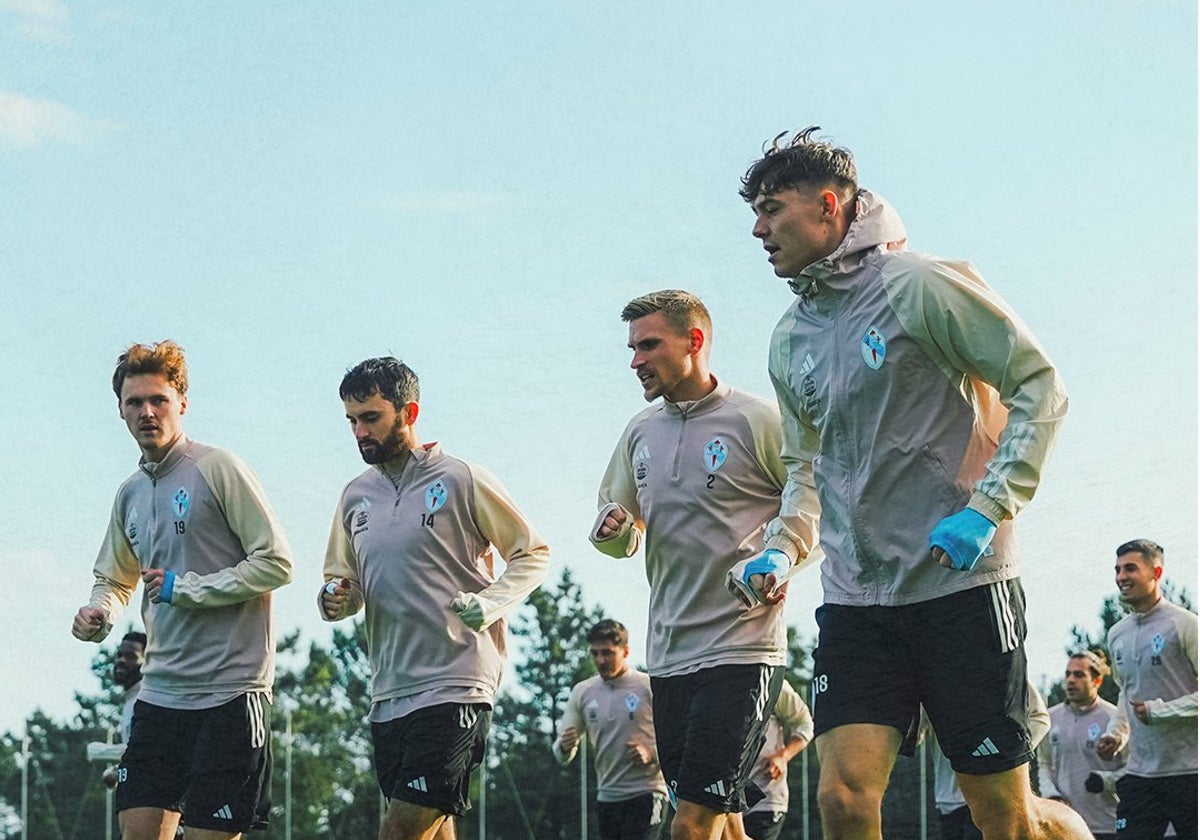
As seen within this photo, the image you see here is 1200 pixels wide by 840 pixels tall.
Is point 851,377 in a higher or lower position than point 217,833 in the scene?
higher

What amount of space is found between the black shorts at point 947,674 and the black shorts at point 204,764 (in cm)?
341

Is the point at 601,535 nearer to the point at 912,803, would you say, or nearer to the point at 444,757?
the point at 444,757

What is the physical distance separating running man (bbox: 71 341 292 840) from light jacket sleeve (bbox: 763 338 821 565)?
292 centimetres

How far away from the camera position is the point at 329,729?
49000 millimetres

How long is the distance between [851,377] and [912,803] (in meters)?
23.8

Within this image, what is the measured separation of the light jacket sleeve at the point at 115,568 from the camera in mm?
8859

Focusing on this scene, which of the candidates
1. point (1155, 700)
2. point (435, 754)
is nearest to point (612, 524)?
point (435, 754)

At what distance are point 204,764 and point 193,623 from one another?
636mm

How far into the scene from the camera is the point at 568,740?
48.5 ft

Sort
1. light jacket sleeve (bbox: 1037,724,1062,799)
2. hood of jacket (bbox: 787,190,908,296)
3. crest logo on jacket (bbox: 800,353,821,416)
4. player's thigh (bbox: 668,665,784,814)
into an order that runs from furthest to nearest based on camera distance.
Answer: light jacket sleeve (bbox: 1037,724,1062,799), player's thigh (bbox: 668,665,784,814), crest logo on jacket (bbox: 800,353,821,416), hood of jacket (bbox: 787,190,908,296)

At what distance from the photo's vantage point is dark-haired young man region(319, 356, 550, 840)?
7797mm

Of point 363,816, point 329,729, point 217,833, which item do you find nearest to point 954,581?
point 217,833

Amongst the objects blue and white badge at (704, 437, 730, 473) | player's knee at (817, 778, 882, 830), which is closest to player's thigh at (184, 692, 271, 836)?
blue and white badge at (704, 437, 730, 473)

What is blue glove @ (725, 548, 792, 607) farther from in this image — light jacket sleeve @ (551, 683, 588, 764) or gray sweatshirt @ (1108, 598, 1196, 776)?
light jacket sleeve @ (551, 683, 588, 764)
